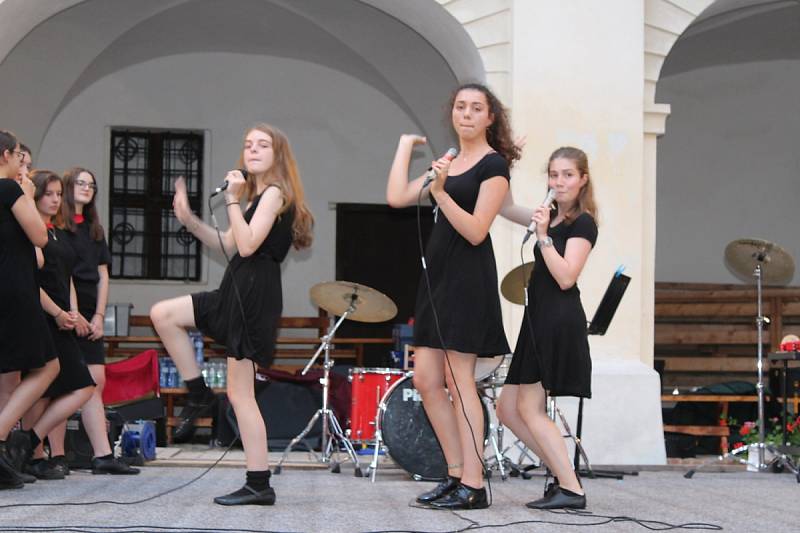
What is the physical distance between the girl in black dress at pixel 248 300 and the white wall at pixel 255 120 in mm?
8488

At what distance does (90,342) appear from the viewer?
6.77 meters

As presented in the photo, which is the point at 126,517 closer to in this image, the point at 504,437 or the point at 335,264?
the point at 504,437

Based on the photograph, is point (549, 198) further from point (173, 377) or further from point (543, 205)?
point (173, 377)

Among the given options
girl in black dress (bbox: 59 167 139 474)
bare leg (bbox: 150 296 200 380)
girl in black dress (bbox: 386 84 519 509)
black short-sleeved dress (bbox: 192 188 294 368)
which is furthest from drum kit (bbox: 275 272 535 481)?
bare leg (bbox: 150 296 200 380)

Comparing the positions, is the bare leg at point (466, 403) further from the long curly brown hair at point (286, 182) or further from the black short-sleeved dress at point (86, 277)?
the black short-sleeved dress at point (86, 277)

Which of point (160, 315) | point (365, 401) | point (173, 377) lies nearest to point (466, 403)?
point (160, 315)

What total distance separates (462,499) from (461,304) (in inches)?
32.0

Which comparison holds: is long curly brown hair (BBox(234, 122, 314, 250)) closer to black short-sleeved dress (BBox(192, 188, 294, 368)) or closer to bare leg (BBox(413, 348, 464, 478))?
black short-sleeved dress (BBox(192, 188, 294, 368))

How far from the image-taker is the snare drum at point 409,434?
6.96 meters

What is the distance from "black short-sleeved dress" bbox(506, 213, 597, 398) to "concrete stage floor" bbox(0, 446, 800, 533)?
564 millimetres

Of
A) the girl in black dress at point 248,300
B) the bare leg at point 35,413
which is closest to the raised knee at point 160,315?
the girl in black dress at point 248,300

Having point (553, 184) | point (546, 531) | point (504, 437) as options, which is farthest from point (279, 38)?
point (546, 531)

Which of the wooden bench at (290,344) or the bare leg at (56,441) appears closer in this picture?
the bare leg at (56,441)

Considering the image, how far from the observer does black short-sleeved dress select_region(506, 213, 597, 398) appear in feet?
16.3
